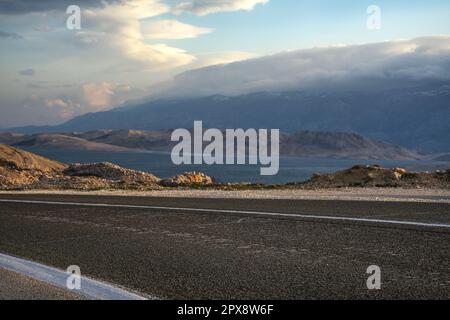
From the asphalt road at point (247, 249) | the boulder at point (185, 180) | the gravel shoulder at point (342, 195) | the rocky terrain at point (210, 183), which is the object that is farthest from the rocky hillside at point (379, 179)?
the asphalt road at point (247, 249)

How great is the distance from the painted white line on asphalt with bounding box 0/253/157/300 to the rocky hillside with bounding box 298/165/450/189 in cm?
1911

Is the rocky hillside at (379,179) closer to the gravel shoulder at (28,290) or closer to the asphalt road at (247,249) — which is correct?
the asphalt road at (247,249)

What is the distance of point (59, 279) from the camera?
265 inches

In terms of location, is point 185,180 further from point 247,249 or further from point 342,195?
point 247,249

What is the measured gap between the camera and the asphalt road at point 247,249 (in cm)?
612

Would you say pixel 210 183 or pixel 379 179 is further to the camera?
pixel 210 183

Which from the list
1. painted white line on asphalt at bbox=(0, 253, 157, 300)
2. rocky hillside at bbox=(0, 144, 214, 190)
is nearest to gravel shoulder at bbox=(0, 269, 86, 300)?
painted white line on asphalt at bbox=(0, 253, 157, 300)

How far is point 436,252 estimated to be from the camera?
25.0 ft

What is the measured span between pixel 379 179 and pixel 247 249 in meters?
20.1

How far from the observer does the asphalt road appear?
241 inches

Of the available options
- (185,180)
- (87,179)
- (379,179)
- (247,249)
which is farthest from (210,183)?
(247,249)

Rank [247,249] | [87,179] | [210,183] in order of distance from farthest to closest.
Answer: [87,179], [210,183], [247,249]
